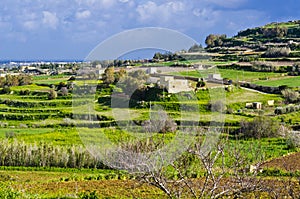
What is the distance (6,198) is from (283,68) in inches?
1412

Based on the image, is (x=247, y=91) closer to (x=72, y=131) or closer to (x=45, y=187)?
(x=72, y=131)

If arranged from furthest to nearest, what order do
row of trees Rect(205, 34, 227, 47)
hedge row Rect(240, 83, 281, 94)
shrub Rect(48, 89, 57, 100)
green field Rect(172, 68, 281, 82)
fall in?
row of trees Rect(205, 34, 227, 47) → green field Rect(172, 68, 281, 82) → shrub Rect(48, 89, 57, 100) → hedge row Rect(240, 83, 281, 94)

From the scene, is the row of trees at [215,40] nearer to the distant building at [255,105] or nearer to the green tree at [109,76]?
the distant building at [255,105]

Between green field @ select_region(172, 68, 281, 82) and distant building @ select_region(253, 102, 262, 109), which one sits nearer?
distant building @ select_region(253, 102, 262, 109)

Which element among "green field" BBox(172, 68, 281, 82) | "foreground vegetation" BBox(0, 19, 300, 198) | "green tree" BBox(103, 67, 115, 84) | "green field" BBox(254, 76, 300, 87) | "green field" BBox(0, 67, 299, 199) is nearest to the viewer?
"foreground vegetation" BBox(0, 19, 300, 198)

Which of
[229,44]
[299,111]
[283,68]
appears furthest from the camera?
[229,44]

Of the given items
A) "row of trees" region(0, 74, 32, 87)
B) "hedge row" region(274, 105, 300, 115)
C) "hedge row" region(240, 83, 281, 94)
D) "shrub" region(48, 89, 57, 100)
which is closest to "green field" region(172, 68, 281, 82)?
"hedge row" region(240, 83, 281, 94)

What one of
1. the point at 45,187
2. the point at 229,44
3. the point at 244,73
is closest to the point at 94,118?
the point at 45,187

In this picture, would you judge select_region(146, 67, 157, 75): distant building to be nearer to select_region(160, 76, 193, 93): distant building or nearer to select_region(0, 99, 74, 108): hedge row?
select_region(160, 76, 193, 93): distant building

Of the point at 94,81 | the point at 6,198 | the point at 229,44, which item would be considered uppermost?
the point at 229,44

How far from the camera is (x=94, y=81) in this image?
2792 centimetres

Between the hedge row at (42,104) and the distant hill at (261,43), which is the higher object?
the distant hill at (261,43)

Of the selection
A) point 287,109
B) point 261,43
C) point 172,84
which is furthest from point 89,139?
point 261,43

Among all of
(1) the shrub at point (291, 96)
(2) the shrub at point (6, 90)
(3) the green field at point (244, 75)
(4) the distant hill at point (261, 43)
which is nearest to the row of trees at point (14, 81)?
(2) the shrub at point (6, 90)
